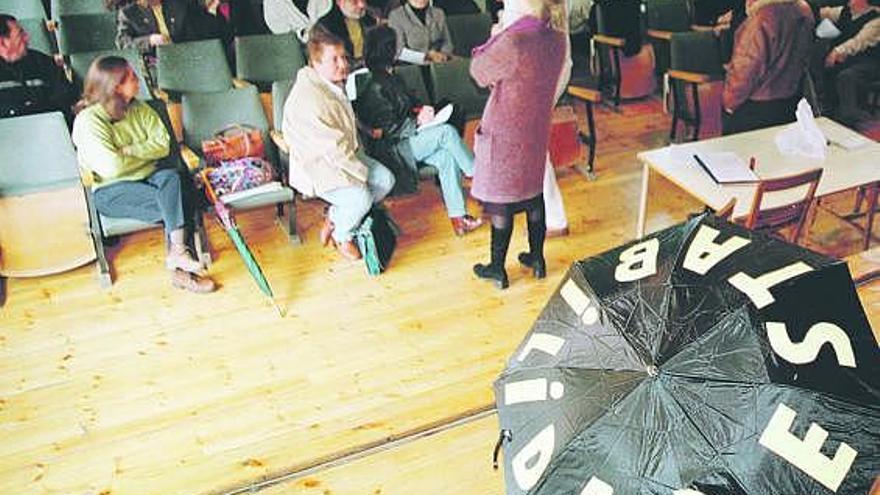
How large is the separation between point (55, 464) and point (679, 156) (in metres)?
2.91

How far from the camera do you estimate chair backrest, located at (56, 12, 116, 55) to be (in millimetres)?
4969

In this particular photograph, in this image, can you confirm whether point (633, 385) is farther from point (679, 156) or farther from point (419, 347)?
point (679, 156)

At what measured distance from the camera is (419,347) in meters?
3.37

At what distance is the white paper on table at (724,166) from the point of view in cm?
329

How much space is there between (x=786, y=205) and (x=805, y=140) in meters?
0.65

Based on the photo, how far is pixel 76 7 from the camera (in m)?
5.41

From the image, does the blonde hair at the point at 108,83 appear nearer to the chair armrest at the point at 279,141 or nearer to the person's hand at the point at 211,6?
the chair armrest at the point at 279,141

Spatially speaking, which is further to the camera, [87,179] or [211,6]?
[211,6]

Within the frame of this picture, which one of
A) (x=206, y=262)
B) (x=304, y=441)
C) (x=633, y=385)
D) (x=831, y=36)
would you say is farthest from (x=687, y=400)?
(x=831, y=36)

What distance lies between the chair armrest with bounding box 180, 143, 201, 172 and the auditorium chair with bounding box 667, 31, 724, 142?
3.15 metres

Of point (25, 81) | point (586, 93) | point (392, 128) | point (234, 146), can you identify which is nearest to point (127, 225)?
point (234, 146)

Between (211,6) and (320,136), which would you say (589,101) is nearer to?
(320,136)

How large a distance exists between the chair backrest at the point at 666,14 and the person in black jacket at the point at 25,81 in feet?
14.1

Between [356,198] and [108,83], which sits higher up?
[108,83]
